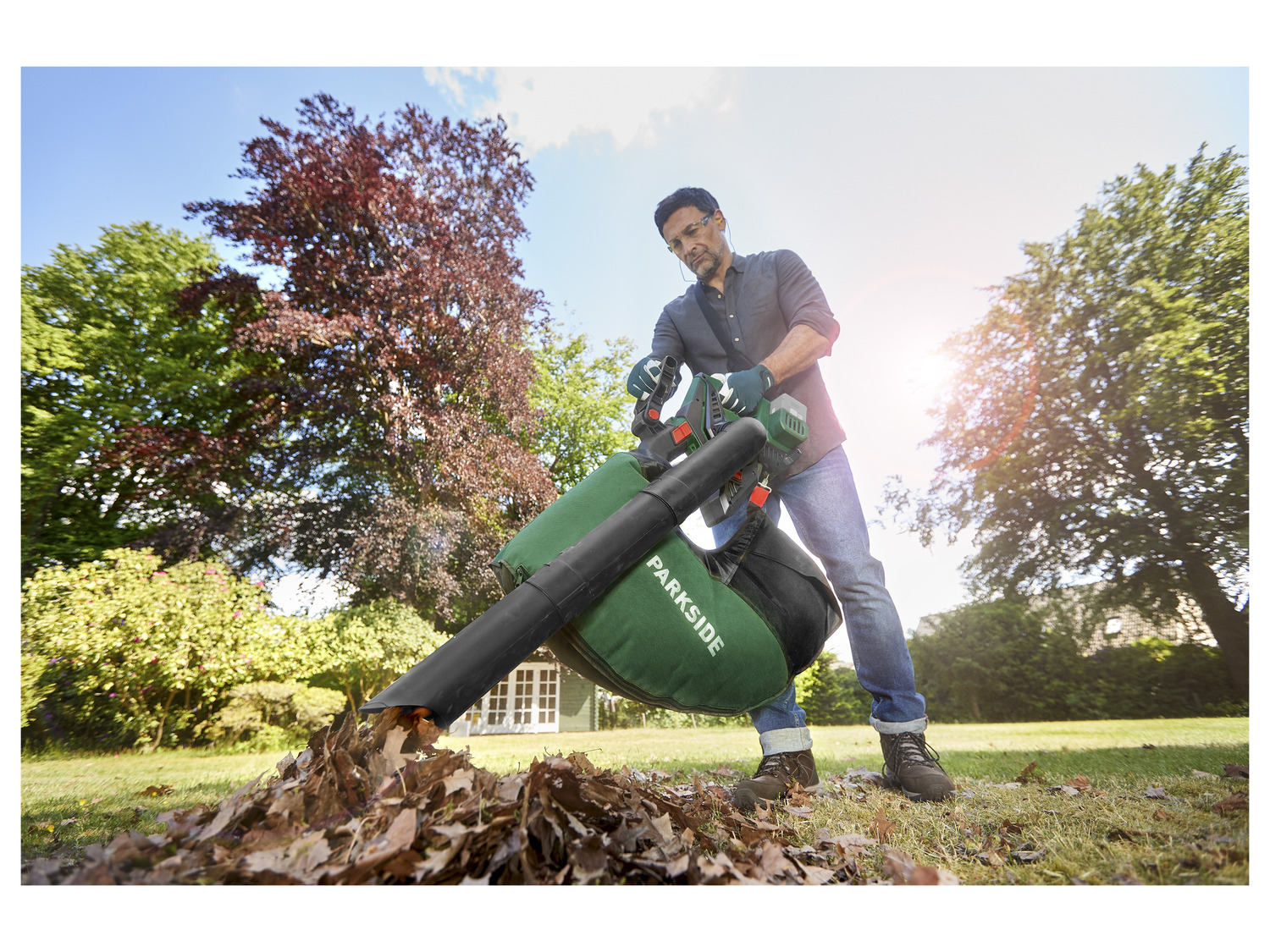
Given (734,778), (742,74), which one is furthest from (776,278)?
(734,778)

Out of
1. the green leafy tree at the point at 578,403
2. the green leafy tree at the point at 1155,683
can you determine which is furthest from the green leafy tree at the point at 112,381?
the green leafy tree at the point at 1155,683

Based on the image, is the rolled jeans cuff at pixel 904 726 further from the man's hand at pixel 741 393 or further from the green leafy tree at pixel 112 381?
the green leafy tree at pixel 112 381

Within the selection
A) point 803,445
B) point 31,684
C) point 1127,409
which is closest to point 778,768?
point 803,445

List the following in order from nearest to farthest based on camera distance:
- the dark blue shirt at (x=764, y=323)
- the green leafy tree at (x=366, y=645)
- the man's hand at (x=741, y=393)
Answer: the man's hand at (x=741, y=393) < the dark blue shirt at (x=764, y=323) < the green leafy tree at (x=366, y=645)

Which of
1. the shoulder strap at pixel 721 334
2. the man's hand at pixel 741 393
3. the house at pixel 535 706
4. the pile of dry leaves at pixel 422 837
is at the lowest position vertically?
the house at pixel 535 706

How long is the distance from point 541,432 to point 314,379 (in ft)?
10.2

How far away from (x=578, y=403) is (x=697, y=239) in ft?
22.9

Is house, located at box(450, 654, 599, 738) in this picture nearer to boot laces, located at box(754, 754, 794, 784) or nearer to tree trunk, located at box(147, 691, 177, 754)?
tree trunk, located at box(147, 691, 177, 754)

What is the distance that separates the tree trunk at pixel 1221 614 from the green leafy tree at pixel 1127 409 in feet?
0.05

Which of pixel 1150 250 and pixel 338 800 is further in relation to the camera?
pixel 1150 250

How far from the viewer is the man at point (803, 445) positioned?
80.7 inches
